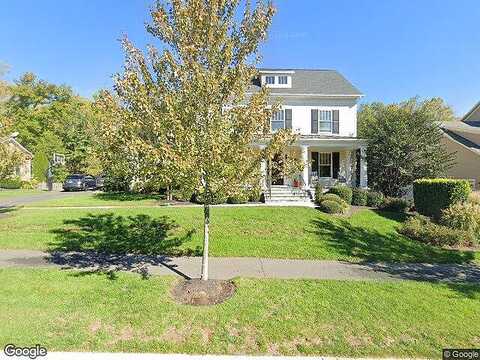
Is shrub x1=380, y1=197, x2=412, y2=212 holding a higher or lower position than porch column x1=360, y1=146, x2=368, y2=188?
lower

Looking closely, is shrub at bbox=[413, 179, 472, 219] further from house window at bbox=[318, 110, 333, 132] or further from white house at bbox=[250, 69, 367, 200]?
house window at bbox=[318, 110, 333, 132]

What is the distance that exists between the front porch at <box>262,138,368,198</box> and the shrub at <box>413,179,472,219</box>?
4569mm

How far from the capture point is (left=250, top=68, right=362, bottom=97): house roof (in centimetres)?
2311

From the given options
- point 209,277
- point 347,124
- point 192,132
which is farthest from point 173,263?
point 347,124

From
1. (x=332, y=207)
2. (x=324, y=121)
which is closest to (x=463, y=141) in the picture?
(x=324, y=121)

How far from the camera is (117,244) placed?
10.4 meters

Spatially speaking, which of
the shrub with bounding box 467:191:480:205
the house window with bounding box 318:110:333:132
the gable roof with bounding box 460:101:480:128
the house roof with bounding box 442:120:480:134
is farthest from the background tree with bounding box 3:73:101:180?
the gable roof with bounding box 460:101:480:128

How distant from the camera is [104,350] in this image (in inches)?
194

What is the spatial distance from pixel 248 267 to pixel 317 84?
19.2 metres

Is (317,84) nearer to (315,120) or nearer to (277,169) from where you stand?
(315,120)

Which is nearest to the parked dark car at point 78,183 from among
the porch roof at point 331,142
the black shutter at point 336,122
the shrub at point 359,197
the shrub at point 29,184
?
the shrub at point 29,184

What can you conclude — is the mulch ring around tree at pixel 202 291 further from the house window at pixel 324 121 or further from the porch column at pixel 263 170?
the house window at pixel 324 121

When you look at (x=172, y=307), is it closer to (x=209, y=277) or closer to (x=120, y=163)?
(x=209, y=277)

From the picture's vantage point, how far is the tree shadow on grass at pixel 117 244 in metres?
8.70
